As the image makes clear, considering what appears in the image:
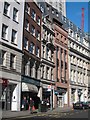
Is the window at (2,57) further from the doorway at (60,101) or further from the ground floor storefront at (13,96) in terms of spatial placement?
the doorway at (60,101)

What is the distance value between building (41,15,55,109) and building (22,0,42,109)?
5.70ft

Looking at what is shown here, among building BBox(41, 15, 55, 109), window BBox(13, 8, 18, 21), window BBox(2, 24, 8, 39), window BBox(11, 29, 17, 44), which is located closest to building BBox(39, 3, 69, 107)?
building BBox(41, 15, 55, 109)

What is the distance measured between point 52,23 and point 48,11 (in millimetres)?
2992

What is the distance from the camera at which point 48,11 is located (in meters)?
55.3

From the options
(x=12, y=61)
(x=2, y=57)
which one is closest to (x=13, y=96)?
(x=12, y=61)

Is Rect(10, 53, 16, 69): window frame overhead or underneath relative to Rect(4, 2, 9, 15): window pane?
underneath

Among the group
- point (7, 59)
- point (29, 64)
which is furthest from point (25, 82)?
point (7, 59)

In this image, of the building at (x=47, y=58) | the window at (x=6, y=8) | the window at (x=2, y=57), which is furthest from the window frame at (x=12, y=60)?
the building at (x=47, y=58)

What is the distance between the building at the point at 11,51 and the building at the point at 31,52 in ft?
5.56

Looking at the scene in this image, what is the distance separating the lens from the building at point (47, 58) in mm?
47594

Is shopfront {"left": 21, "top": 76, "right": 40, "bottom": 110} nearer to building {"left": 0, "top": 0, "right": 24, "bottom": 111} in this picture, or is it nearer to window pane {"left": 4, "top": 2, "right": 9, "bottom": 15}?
Answer: building {"left": 0, "top": 0, "right": 24, "bottom": 111}

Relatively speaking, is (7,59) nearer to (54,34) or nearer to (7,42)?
(7,42)

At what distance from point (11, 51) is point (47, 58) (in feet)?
51.7

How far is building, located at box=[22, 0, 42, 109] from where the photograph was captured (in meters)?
39.4
